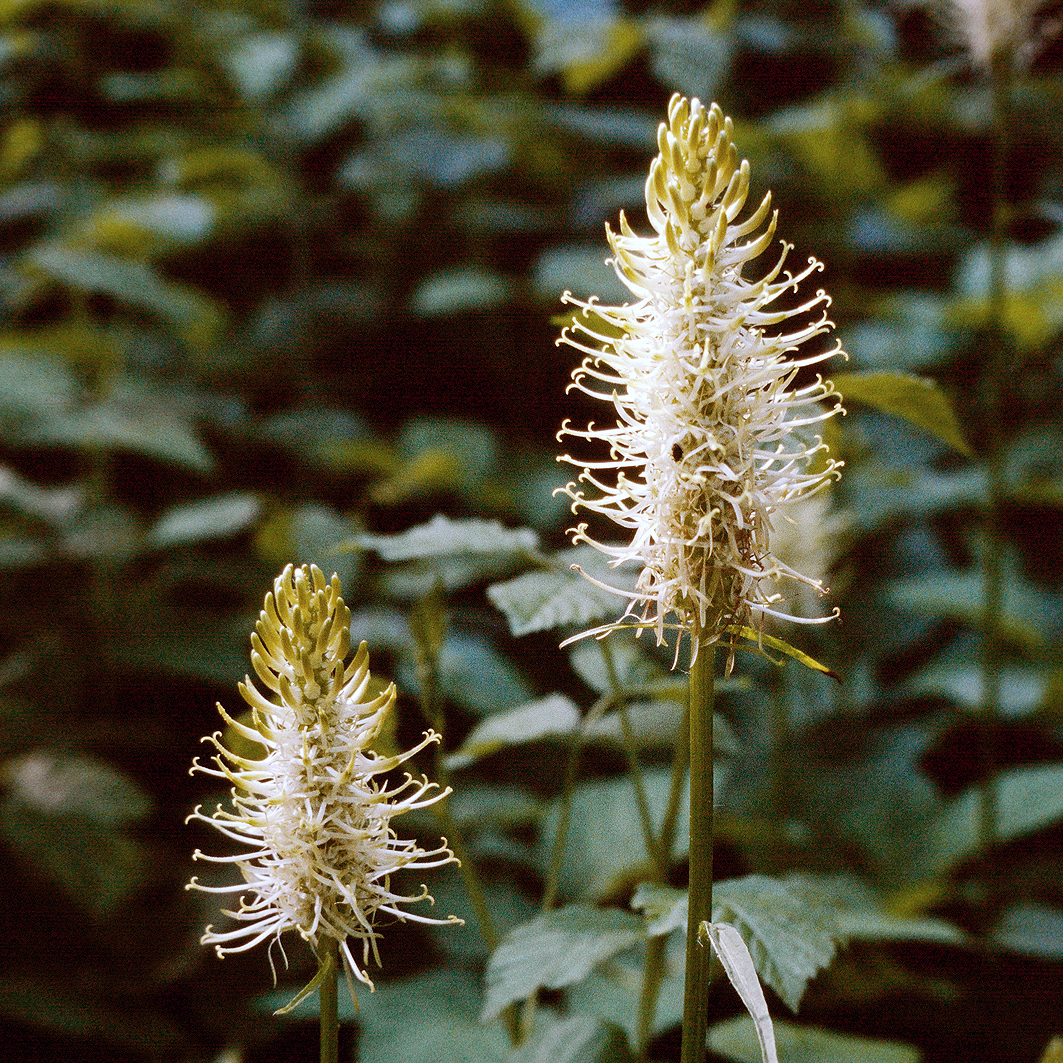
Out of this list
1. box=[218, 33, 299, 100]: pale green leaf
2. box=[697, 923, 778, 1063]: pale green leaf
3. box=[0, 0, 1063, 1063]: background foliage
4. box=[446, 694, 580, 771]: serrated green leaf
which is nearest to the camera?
box=[697, 923, 778, 1063]: pale green leaf

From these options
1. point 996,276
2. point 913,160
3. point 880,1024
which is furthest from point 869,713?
point 913,160

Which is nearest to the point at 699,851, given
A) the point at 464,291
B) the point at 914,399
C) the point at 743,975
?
the point at 743,975

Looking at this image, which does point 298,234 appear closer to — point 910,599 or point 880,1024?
point 910,599

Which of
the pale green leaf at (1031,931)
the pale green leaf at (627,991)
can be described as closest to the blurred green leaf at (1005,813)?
the pale green leaf at (1031,931)

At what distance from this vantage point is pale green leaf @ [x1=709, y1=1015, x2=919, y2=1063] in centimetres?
127

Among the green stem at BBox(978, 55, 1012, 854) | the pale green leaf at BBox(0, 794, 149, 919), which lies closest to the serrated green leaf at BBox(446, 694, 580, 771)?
the pale green leaf at BBox(0, 794, 149, 919)

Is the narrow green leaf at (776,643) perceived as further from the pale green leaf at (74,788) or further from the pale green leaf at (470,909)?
the pale green leaf at (74,788)

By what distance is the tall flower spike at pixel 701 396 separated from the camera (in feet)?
2.21

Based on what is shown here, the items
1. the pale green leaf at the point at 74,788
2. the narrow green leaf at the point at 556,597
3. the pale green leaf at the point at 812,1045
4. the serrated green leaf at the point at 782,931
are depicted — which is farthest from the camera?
the pale green leaf at the point at 74,788

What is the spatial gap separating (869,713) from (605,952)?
1603 millimetres

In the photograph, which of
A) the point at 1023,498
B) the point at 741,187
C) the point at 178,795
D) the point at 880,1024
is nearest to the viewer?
the point at 741,187

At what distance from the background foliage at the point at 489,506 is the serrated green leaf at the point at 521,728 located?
0.05ft

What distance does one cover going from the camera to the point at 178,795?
2.20 m

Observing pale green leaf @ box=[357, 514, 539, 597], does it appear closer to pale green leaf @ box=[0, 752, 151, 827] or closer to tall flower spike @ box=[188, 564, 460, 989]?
tall flower spike @ box=[188, 564, 460, 989]
